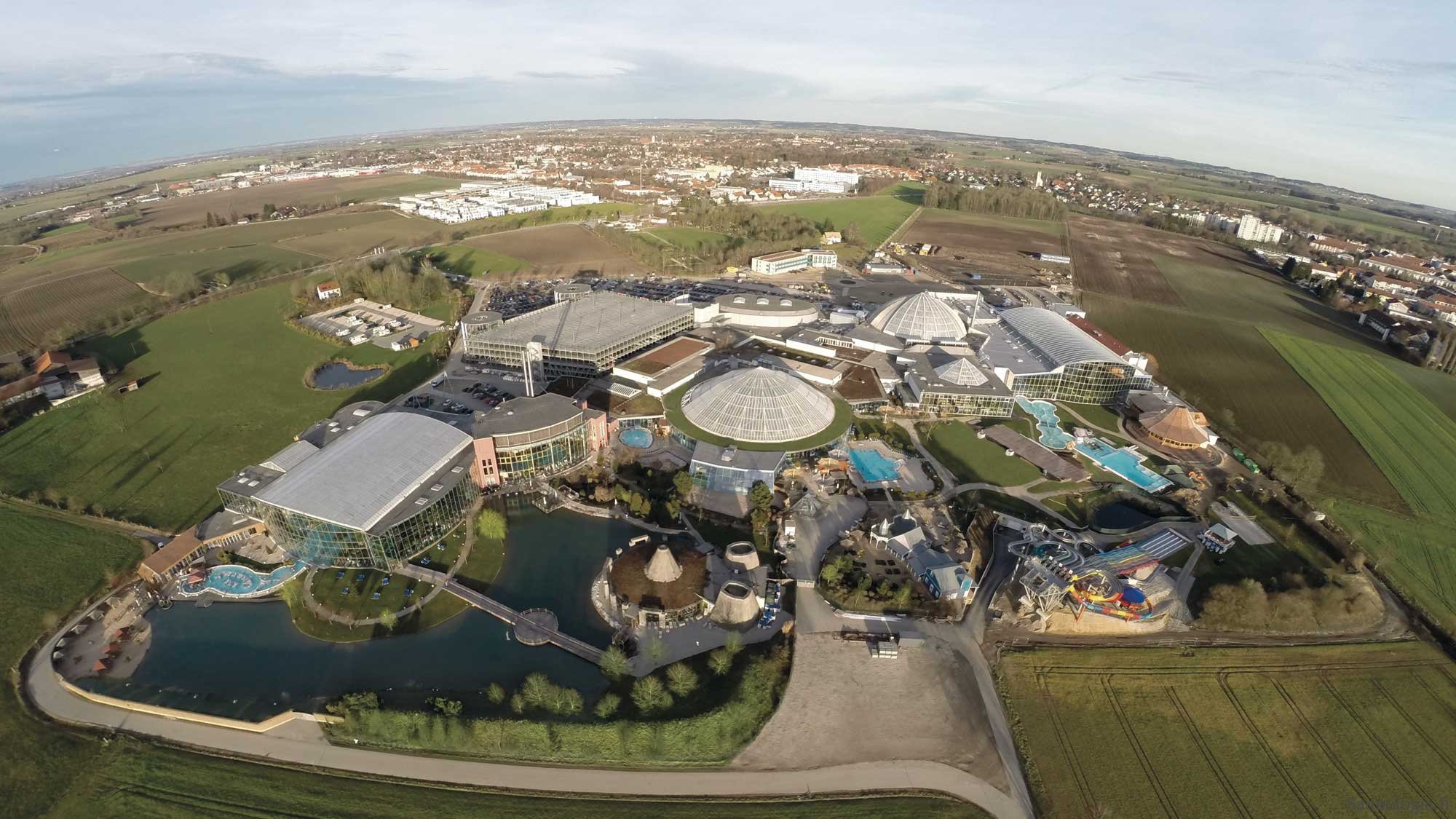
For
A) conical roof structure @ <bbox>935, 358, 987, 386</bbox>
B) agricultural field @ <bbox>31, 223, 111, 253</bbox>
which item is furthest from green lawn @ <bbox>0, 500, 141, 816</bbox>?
agricultural field @ <bbox>31, 223, 111, 253</bbox>

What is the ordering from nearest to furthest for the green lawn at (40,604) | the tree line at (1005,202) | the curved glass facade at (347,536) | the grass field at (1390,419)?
the green lawn at (40,604), the curved glass facade at (347,536), the grass field at (1390,419), the tree line at (1005,202)

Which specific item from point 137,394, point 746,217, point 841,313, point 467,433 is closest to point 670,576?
point 467,433

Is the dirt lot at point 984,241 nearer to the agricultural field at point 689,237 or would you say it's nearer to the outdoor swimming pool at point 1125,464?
the agricultural field at point 689,237

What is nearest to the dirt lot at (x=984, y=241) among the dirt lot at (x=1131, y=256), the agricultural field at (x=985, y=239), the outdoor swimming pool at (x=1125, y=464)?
the agricultural field at (x=985, y=239)

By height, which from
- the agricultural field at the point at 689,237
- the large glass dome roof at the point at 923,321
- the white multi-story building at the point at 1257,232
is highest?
the white multi-story building at the point at 1257,232

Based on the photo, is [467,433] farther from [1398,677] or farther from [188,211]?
[188,211]

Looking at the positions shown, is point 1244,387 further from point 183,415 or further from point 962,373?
point 183,415

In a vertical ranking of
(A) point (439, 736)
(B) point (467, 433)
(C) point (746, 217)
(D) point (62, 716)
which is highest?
(C) point (746, 217)
